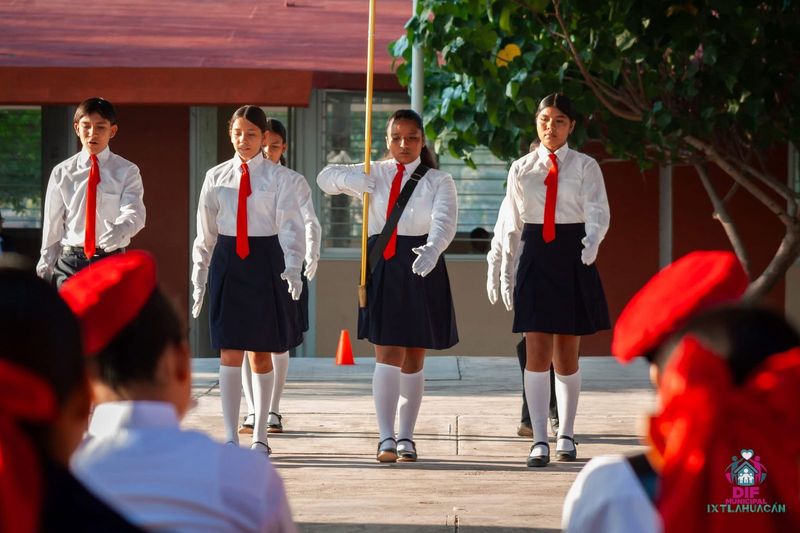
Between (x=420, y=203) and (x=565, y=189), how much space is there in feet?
2.24

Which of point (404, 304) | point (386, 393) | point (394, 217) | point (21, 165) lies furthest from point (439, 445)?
point (21, 165)

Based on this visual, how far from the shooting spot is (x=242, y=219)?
6.43 meters

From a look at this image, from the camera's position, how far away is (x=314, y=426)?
7457 millimetres

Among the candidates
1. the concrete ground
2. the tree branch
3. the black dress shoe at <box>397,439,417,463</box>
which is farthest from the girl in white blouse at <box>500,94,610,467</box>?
the tree branch

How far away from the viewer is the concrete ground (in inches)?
208

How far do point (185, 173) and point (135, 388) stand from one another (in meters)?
10.3

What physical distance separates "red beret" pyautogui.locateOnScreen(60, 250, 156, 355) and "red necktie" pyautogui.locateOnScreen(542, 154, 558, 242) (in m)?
4.48

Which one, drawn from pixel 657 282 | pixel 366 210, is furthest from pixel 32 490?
pixel 366 210

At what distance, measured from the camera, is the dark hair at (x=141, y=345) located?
6.70 feet

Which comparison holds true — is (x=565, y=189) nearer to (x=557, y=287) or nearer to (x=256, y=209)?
(x=557, y=287)

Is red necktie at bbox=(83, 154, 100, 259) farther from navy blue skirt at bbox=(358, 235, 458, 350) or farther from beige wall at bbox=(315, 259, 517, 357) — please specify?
beige wall at bbox=(315, 259, 517, 357)

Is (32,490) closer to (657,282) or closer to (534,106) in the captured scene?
(657,282)

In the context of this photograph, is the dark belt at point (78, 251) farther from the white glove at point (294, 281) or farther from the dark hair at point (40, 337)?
the dark hair at point (40, 337)

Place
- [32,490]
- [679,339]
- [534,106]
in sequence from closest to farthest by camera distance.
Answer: [32,490] → [679,339] → [534,106]
